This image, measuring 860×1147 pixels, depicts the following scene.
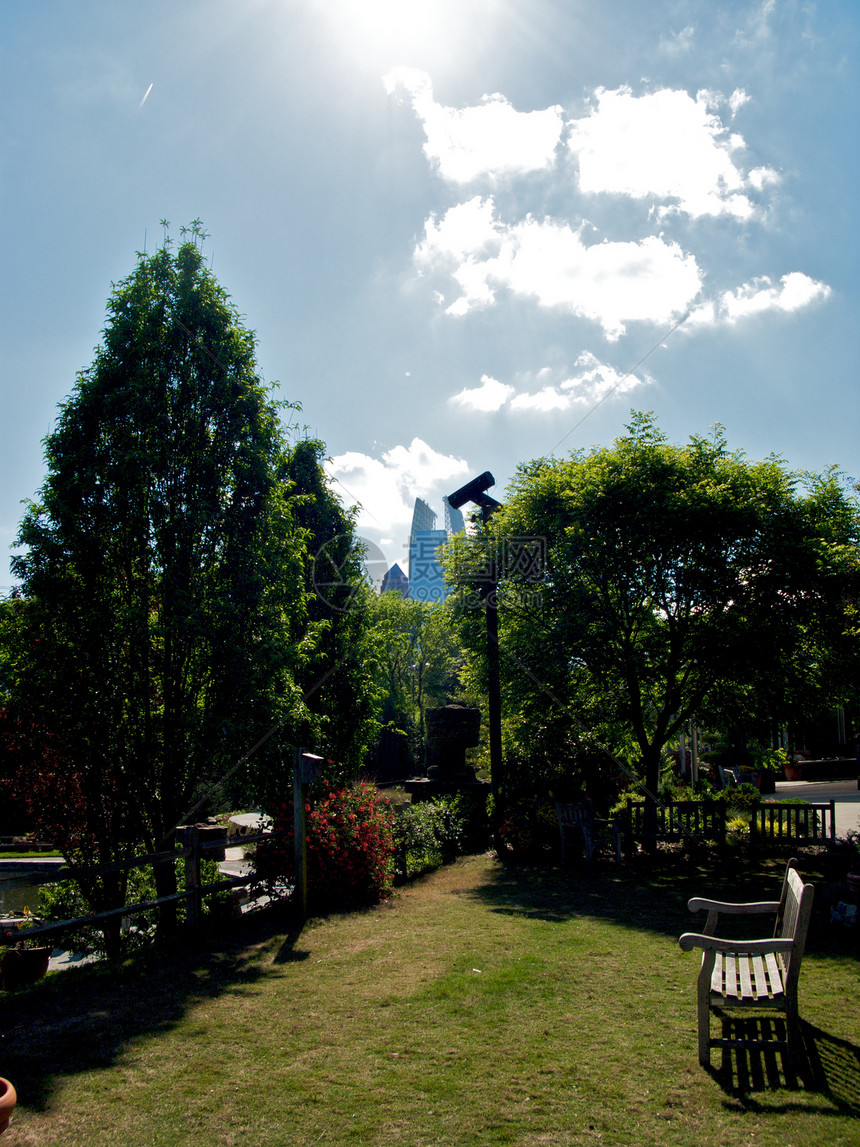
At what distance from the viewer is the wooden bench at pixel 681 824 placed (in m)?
11.6

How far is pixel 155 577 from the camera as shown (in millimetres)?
8555

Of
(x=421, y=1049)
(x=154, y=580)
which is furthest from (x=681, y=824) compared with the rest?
(x=154, y=580)

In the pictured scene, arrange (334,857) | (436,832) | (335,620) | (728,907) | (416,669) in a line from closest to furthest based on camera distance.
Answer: (728,907) < (334,857) < (436,832) < (335,620) < (416,669)

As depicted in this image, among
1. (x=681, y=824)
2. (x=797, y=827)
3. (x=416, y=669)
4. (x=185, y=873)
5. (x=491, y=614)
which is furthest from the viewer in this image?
(x=416, y=669)

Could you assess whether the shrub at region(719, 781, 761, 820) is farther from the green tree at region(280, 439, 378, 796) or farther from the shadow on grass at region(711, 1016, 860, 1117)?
the shadow on grass at region(711, 1016, 860, 1117)

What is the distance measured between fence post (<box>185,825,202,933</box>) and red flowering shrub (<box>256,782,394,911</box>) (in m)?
1.53

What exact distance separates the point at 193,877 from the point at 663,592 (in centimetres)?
976

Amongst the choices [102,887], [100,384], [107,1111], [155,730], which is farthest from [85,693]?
[107,1111]

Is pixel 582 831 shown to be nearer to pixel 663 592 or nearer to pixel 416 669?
pixel 663 592

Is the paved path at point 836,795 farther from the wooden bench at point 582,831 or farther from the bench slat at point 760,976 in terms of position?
the bench slat at point 760,976

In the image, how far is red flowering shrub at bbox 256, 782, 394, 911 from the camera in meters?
9.13

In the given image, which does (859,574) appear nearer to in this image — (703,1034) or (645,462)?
(645,462)

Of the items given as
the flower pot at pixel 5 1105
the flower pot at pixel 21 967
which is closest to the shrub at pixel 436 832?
the flower pot at pixel 21 967

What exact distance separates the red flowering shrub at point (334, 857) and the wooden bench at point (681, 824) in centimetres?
473
